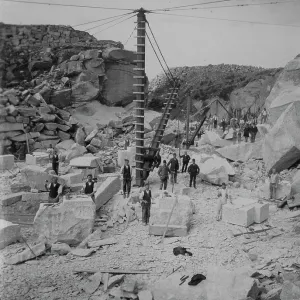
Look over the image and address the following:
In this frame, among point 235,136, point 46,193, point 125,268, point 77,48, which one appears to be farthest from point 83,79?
point 125,268

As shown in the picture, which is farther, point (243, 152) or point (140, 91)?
point (243, 152)

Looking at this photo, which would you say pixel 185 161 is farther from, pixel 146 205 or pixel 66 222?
pixel 66 222

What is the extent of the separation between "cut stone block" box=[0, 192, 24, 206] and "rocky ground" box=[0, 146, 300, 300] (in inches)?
45.0

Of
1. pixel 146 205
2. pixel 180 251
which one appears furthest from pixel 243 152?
pixel 180 251

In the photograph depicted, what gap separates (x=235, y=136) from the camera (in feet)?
50.2

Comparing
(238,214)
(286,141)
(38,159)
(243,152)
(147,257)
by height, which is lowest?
(147,257)

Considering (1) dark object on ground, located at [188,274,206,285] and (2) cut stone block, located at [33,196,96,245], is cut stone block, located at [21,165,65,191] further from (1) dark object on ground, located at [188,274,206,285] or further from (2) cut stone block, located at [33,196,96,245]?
(1) dark object on ground, located at [188,274,206,285]

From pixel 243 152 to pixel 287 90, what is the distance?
230 centimetres

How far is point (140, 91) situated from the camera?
9172 millimetres

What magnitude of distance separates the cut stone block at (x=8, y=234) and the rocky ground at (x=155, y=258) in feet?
0.42

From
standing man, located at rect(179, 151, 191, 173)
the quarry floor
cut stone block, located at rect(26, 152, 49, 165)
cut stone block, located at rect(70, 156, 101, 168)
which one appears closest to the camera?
the quarry floor

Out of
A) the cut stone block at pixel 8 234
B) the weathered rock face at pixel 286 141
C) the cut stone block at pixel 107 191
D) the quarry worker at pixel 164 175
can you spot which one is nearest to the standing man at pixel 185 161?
the quarry worker at pixel 164 175

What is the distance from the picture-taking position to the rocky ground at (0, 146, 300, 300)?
541 cm

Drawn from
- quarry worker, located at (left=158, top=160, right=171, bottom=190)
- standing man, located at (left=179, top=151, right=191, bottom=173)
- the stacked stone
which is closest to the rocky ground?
quarry worker, located at (left=158, top=160, right=171, bottom=190)
